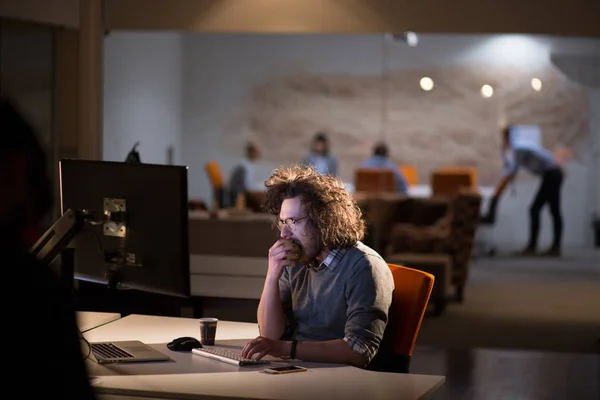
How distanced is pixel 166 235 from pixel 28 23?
5452mm

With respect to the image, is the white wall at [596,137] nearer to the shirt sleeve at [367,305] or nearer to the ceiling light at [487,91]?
the ceiling light at [487,91]

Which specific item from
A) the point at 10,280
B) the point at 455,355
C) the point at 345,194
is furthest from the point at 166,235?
the point at 455,355

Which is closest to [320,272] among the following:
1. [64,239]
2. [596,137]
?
[64,239]

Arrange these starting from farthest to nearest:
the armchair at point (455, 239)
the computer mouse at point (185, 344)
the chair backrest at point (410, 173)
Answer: the chair backrest at point (410, 173)
the armchair at point (455, 239)
the computer mouse at point (185, 344)

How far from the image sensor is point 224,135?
982cm

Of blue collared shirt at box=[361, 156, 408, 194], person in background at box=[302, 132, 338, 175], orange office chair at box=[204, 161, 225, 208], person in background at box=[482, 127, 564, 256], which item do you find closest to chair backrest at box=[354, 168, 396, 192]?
blue collared shirt at box=[361, 156, 408, 194]

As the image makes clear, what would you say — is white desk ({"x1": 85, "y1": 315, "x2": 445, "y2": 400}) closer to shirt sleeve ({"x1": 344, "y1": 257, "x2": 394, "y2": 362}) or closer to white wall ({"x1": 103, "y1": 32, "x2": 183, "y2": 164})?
shirt sleeve ({"x1": 344, "y1": 257, "x2": 394, "y2": 362})

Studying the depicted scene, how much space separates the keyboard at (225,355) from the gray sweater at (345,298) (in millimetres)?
304

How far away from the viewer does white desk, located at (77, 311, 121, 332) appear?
3.86 m

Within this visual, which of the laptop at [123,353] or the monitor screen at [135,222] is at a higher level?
the monitor screen at [135,222]

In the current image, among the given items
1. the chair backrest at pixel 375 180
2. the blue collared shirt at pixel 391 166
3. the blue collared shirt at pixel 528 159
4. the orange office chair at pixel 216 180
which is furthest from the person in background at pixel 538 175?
the orange office chair at pixel 216 180

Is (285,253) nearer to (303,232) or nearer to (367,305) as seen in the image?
(303,232)

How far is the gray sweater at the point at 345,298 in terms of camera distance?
335 cm

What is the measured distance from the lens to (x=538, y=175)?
8.67 meters
